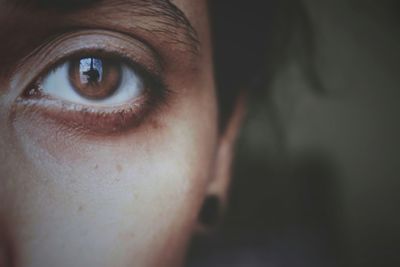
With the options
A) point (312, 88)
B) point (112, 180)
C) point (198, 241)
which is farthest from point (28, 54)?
point (312, 88)

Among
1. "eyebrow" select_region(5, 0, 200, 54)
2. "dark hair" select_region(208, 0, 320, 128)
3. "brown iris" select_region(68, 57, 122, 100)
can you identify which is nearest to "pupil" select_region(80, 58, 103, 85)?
"brown iris" select_region(68, 57, 122, 100)

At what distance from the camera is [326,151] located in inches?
64.7

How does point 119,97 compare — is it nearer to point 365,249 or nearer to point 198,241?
point 198,241

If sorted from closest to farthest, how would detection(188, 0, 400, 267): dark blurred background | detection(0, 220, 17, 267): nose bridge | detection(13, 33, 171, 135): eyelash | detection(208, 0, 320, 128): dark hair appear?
1. detection(0, 220, 17, 267): nose bridge
2. detection(13, 33, 171, 135): eyelash
3. detection(208, 0, 320, 128): dark hair
4. detection(188, 0, 400, 267): dark blurred background

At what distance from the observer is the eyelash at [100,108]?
113 centimetres

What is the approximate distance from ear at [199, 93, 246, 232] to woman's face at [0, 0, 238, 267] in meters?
0.09

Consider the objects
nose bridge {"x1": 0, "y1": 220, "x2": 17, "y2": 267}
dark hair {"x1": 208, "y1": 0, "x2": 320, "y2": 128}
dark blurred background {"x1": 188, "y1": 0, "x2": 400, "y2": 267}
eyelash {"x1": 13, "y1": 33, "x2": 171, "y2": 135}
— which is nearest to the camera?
nose bridge {"x1": 0, "y1": 220, "x2": 17, "y2": 267}

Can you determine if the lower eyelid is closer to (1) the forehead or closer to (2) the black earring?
(1) the forehead

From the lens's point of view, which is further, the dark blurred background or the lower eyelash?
Result: the dark blurred background

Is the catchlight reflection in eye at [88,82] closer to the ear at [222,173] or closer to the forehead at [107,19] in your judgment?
the forehead at [107,19]

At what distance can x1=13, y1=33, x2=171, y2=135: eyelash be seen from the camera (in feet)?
3.72

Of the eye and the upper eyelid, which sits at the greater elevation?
the upper eyelid

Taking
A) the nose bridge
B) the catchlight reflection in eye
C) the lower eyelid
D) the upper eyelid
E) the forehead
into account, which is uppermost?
the forehead

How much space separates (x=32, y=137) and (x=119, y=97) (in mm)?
213
